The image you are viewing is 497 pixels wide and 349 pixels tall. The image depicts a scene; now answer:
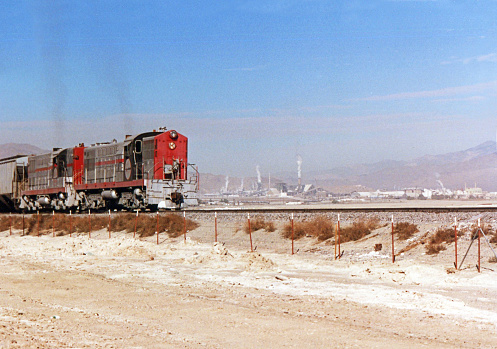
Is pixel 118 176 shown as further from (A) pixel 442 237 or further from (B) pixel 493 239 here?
(B) pixel 493 239

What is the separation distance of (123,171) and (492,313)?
24.3 metres

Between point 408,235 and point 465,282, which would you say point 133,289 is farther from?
point 408,235

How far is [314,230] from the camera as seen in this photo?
21.4m

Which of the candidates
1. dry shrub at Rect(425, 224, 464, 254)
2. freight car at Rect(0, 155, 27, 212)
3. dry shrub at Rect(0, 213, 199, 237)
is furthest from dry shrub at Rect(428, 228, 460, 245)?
freight car at Rect(0, 155, 27, 212)

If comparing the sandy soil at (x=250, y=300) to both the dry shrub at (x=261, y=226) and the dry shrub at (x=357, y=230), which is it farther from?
the dry shrub at (x=261, y=226)

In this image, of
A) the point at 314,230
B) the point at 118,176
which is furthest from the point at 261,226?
the point at 118,176

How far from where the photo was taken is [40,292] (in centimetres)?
1266

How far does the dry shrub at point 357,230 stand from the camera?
66.3 ft

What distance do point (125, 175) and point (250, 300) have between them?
2117cm

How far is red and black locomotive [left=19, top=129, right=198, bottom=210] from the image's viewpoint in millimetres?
29734

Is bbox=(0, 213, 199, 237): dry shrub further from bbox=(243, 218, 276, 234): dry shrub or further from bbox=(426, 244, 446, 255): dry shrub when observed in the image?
bbox=(426, 244, 446, 255): dry shrub

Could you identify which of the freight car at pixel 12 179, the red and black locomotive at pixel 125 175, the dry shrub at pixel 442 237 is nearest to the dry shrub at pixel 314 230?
the dry shrub at pixel 442 237

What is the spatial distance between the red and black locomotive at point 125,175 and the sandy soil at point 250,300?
9.80m

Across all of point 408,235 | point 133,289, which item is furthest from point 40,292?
point 408,235
